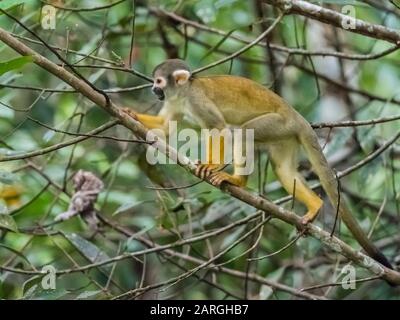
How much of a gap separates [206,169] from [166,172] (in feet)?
3.56

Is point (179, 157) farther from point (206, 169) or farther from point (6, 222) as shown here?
point (6, 222)

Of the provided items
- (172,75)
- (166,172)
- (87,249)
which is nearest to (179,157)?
(172,75)

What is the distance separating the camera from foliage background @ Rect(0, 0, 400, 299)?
415 cm

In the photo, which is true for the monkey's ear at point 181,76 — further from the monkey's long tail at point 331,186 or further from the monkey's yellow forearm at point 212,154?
the monkey's long tail at point 331,186

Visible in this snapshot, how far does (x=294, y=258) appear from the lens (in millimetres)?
5105

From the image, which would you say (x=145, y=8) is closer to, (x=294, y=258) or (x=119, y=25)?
(x=119, y=25)

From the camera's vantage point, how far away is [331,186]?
149 inches

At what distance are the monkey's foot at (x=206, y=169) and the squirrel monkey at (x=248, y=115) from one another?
5.2 inches

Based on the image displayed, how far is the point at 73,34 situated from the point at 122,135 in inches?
28.3

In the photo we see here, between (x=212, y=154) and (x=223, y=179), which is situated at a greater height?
(x=212, y=154)

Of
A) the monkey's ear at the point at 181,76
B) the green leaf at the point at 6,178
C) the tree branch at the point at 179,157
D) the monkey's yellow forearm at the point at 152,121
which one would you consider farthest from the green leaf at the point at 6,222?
the monkey's ear at the point at 181,76
